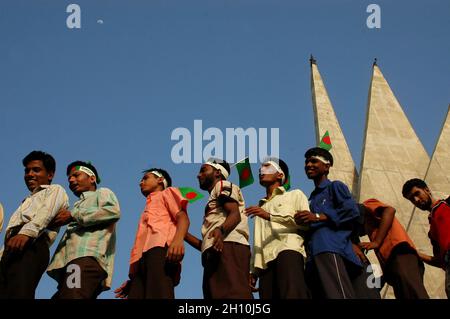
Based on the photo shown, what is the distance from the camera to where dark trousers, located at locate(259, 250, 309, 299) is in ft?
16.8

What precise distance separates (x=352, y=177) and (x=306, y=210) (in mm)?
13917

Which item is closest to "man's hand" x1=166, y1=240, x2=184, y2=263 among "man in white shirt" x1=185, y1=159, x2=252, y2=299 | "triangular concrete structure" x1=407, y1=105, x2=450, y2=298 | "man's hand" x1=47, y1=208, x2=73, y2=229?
"man in white shirt" x1=185, y1=159, x2=252, y2=299

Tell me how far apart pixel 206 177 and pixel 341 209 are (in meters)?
1.20

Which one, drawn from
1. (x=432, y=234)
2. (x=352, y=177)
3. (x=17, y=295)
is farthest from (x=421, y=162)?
(x=17, y=295)

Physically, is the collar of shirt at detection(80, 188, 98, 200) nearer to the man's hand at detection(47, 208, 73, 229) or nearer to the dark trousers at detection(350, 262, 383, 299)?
the man's hand at detection(47, 208, 73, 229)

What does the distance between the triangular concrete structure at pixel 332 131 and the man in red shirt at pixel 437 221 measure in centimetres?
1239

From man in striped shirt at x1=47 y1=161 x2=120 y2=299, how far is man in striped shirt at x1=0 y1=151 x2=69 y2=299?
0.41 feet

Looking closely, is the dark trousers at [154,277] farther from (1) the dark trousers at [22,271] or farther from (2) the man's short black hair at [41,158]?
(2) the man's short black hair at [41,158]

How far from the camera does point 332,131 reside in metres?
20.4

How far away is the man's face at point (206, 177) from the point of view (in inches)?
234

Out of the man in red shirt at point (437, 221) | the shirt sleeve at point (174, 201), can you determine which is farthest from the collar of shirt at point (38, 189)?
the man in red shirt at point (437, 221)
